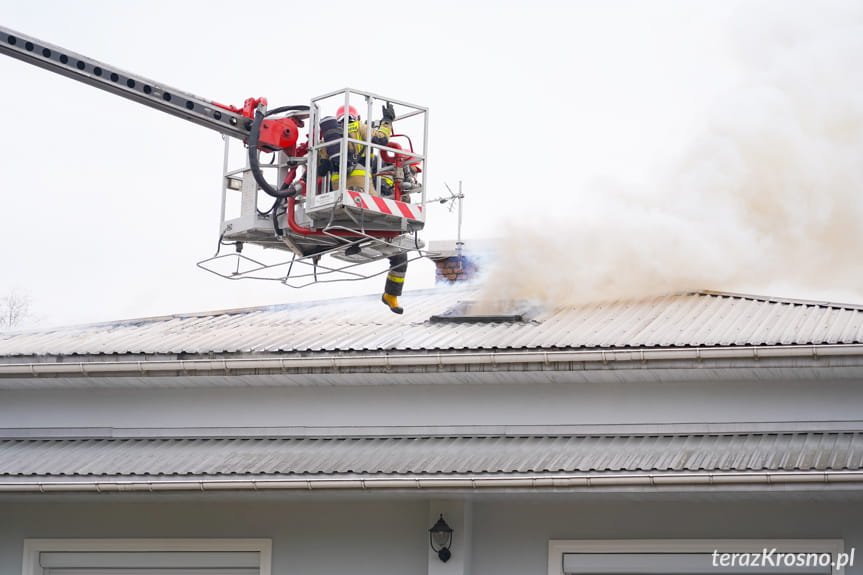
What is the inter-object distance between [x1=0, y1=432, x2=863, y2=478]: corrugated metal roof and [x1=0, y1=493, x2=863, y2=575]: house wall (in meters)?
0.29

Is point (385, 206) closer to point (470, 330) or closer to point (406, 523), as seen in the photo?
point (470, 330)

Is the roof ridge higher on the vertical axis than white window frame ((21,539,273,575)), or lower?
higher

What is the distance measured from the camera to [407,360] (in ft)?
38.4

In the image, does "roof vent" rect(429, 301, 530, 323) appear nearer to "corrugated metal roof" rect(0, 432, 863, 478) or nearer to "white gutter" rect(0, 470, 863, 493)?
"corrugated metal roof" rect(0, 432, 863, 478)

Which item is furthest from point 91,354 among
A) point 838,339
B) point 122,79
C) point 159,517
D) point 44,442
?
point 838,339

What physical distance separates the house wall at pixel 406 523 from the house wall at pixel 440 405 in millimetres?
875

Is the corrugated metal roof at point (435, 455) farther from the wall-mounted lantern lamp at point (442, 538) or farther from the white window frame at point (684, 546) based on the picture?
the white window frame at point (684, 546)

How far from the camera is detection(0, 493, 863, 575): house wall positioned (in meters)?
10.5

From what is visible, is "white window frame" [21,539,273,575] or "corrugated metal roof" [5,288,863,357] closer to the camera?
"corrugated metal roof" [5,288,863,357]

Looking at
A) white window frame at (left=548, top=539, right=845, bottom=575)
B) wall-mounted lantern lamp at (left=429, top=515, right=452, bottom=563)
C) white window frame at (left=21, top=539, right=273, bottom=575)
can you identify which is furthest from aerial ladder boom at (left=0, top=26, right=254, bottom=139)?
white window frame at (left=548, top=539, right=845, bottom=575)

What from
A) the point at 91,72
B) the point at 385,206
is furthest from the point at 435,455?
the point at 91,72

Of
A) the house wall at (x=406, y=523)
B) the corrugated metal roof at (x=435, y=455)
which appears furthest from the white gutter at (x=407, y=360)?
the house wall at (x=406, y=523)

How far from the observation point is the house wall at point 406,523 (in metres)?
10.5

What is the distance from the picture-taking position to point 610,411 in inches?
452
